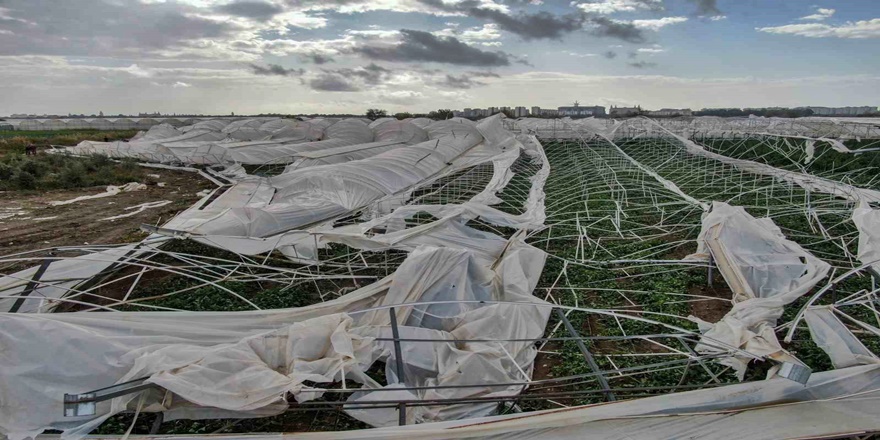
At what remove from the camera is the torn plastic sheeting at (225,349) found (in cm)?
441

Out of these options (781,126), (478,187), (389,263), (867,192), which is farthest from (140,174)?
(781,126)

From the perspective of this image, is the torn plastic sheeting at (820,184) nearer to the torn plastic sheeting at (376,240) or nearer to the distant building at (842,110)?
the torn plastic sheeting at (376,240)

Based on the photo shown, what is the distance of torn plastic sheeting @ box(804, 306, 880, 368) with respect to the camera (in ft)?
15.5

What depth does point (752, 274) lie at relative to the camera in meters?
7.53

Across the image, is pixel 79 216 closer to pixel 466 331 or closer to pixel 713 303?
pixel 466 331

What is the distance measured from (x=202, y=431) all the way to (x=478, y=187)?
1422 centimetres

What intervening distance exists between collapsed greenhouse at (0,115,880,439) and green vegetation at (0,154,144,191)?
1132cm

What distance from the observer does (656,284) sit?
338 inches

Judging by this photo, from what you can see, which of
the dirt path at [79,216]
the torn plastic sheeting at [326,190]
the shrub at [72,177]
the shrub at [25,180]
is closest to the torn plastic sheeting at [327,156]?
the torn plastic sheeting at [326,190]

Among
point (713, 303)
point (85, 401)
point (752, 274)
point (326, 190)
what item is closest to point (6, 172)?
point (326, 190)

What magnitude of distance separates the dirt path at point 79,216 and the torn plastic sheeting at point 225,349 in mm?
8359

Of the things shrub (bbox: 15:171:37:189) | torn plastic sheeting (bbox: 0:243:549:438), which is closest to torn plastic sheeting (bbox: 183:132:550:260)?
torn plastic sheeting (bbox: 0:243:549:438)

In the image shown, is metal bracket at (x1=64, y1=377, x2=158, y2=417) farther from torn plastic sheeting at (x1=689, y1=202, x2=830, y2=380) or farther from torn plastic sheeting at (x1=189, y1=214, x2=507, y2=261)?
torn plastic sheeting at (x1=689, y1=202, x2=830, y2=380)

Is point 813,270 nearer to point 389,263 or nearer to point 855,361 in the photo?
point 855,361
